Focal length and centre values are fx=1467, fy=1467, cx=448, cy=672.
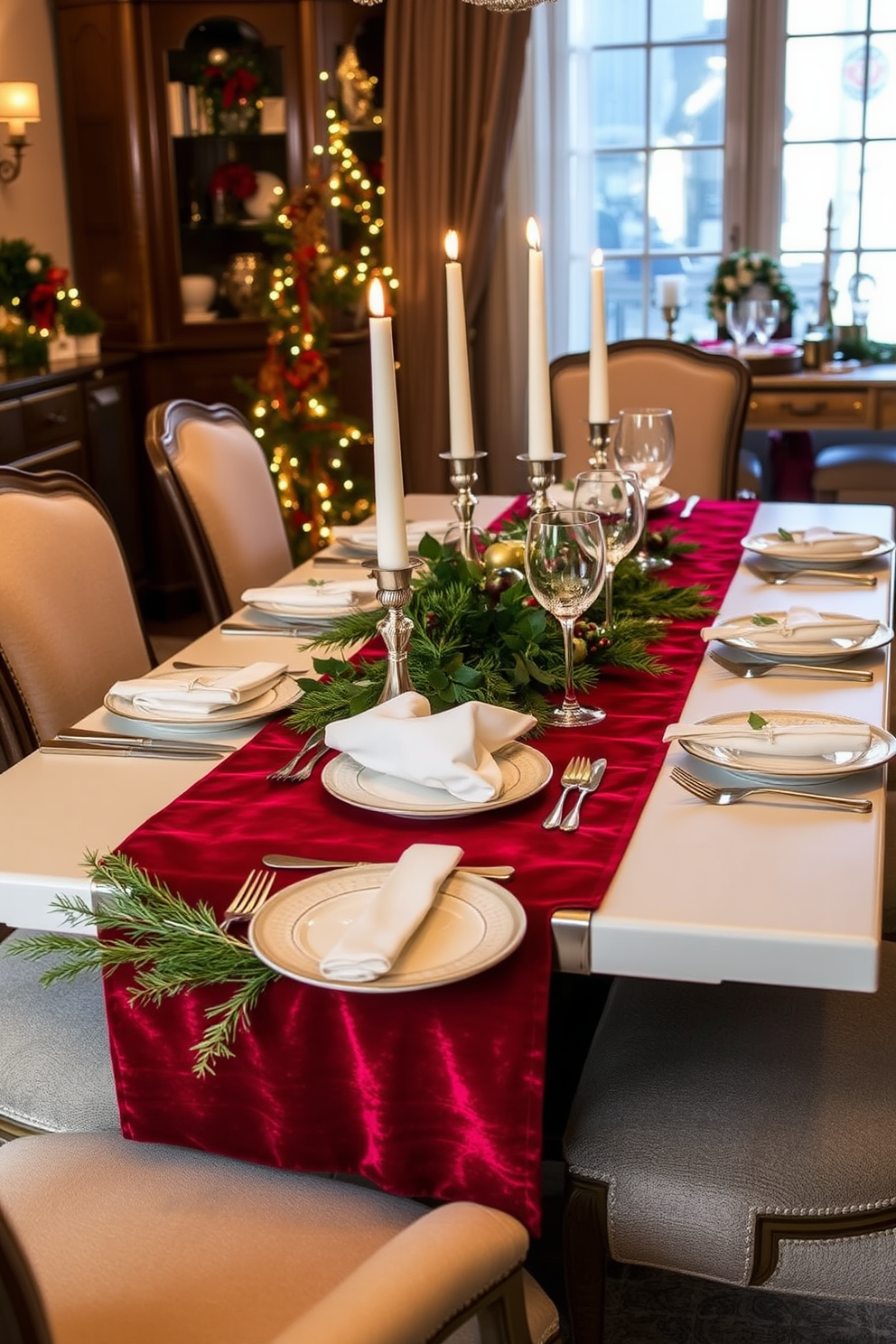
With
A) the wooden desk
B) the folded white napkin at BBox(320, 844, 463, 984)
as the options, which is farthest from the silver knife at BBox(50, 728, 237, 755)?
the wooden desk

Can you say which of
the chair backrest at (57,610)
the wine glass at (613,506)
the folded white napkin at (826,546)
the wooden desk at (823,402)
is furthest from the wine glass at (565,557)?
the wooden desk at (823,402)

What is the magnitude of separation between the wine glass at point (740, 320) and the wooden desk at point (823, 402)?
26 cm

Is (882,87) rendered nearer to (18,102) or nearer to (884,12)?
(884,12)

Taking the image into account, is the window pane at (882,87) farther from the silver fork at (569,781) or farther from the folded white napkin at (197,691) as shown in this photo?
the silver fork at (569,781)

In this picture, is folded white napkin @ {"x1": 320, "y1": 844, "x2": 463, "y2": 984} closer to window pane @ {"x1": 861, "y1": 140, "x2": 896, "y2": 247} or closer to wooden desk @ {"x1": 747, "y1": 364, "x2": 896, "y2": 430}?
wooden desk @ {"x1": 747, "y1": 364, "x2": 896, "y2": 430}

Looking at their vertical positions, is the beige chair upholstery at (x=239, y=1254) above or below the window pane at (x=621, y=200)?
below

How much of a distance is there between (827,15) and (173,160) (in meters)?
2.11

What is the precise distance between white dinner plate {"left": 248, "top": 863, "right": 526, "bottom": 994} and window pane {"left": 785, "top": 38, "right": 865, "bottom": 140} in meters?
4.20

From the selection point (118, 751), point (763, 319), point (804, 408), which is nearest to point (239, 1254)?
point (118, 751)

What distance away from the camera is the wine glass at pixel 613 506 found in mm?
1769

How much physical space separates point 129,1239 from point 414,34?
436 centimetres

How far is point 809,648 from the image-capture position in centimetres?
178

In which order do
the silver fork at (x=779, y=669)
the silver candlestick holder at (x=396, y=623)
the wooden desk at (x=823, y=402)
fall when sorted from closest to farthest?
the silver candlestick holder at (x=396, y=623), the silver fork at (x=779, y=669), the wooden desk at (x=823, y=402)

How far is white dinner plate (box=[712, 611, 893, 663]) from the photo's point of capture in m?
1.76
